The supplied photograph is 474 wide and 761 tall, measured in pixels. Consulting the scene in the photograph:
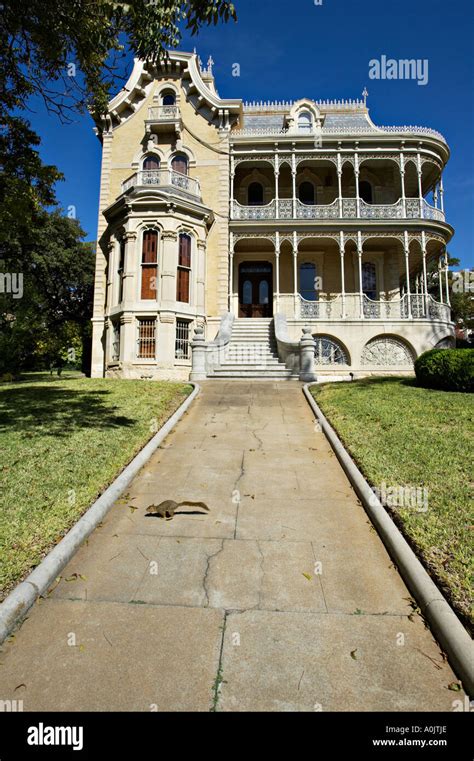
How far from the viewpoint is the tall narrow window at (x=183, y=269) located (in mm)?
18703

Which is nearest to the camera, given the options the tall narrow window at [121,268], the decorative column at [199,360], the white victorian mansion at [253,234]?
the decorative column at [199,360]

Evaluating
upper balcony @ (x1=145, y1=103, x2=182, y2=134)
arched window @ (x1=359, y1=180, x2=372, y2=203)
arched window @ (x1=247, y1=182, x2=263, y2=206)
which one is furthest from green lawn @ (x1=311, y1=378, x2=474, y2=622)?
upper balcony @ (x1=145, y1=103, x2=182, y2=134)

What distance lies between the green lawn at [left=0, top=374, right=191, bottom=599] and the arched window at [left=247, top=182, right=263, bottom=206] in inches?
637

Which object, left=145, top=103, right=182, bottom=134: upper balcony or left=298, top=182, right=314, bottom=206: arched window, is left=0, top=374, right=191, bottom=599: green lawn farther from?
left=298, top=182, right=314, bottom=206: arched window

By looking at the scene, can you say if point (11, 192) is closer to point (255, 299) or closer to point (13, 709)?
point (13, 709)

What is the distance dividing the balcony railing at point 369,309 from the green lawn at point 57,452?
35.6ft

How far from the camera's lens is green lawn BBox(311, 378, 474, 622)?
330cm

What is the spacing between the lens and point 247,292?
2292 cm

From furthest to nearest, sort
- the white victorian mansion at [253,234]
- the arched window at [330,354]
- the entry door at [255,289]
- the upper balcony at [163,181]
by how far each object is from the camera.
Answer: the entry door at [255,289] < the arched window at [330,354] < the upper balcony at [163,181] < the white victorian mansion at [253,234]

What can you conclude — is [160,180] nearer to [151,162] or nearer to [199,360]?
[151,162]

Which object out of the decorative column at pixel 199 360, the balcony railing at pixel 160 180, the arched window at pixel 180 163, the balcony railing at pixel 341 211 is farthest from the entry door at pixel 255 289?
the decorative column at pixel 199 360

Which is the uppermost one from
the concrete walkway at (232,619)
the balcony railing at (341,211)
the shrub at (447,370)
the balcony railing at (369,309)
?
the balcony railing at (341,211)

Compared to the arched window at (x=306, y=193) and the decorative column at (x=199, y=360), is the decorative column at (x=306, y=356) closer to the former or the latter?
the decorative column at (x=199, y=360)

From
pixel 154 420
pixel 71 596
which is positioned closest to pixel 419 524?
pixel 71 596
